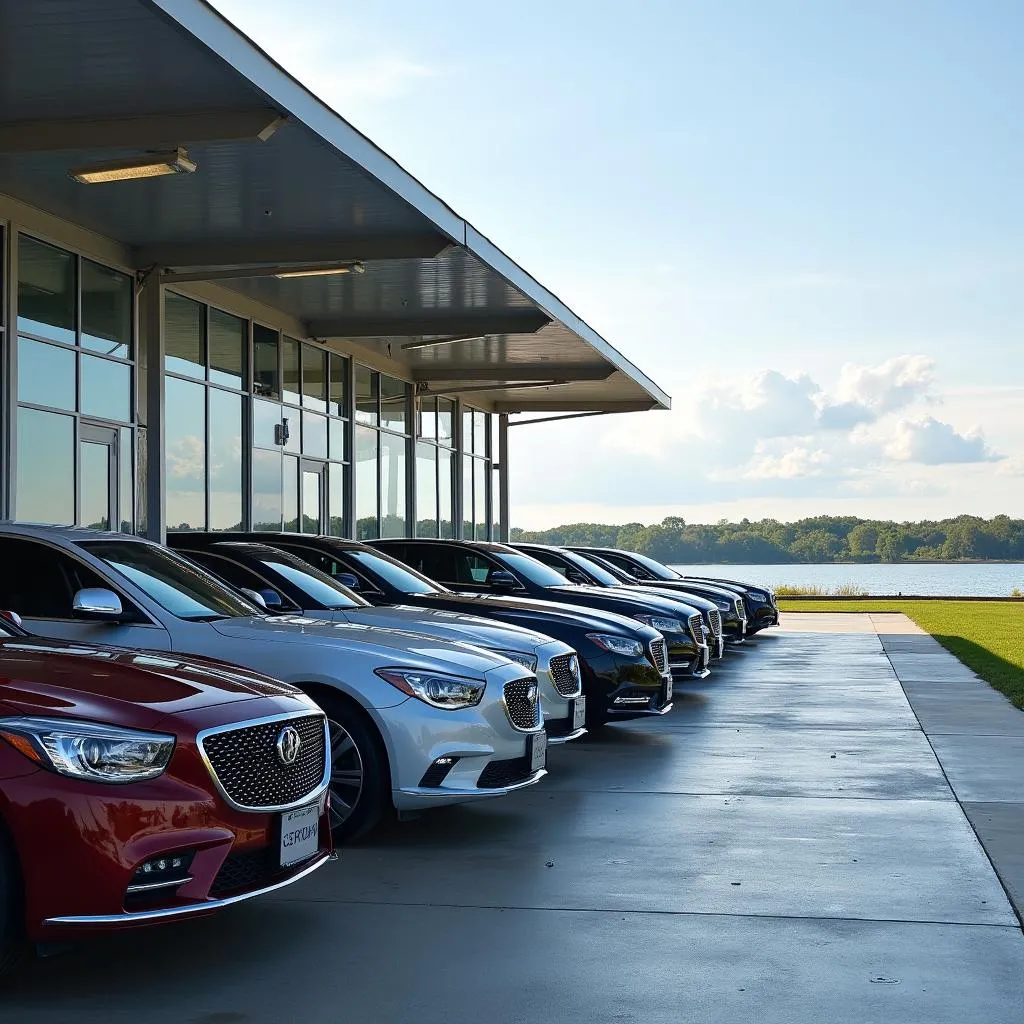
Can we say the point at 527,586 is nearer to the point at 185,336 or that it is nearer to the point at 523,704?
the point at 185,336

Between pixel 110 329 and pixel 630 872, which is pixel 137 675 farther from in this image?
pixel 110 329

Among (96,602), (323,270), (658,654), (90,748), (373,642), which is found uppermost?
(323,270)

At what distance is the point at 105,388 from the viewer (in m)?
16.8

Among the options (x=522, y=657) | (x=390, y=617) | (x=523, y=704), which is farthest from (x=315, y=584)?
(x=523, y=704)

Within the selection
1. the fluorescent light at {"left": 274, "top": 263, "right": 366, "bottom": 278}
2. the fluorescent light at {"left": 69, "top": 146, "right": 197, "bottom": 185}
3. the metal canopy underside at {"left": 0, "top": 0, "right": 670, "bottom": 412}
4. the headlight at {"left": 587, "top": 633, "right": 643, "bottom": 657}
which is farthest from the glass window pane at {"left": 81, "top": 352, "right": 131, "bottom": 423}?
the headlight at {"left": 587, "top": 633, "right": 643, "bottom": 657}

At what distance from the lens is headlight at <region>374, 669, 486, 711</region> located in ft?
25.2

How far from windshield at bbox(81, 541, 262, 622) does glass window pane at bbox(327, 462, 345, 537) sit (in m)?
15.5

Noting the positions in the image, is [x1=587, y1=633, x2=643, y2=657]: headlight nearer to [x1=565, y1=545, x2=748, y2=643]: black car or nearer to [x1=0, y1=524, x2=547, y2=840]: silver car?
[x1=0, y1=524, x2=547, y2=840]: silver car

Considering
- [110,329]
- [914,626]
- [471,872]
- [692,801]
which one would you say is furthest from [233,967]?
→ [914,626]

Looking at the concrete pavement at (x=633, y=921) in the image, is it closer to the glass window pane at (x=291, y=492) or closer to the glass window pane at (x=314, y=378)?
the glass window pane at (x=291, y=492)

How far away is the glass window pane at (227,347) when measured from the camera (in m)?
19.9

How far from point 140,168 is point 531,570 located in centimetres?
606

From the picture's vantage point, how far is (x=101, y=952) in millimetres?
5715

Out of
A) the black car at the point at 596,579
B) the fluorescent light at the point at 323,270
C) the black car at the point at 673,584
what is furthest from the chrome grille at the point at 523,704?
the black car at the point at 673,584
